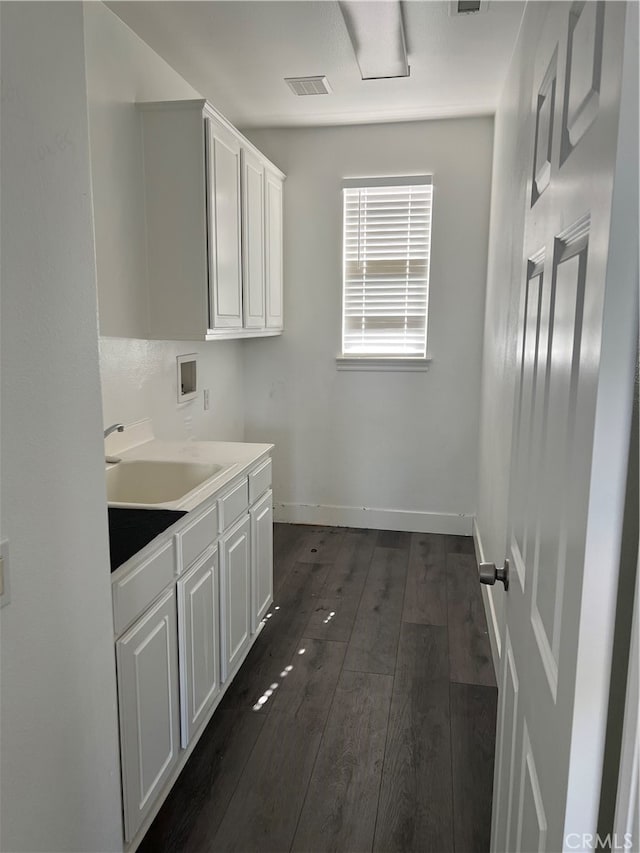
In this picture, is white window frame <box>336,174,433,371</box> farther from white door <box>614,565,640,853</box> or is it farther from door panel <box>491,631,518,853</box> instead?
white door <box>614,565,640,853</box>

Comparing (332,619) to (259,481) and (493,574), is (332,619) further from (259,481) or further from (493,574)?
(493,574)

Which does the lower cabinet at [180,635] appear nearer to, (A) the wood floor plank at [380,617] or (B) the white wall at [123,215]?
(A) the wood floor plank at [380,617]

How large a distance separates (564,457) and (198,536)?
1506 mm

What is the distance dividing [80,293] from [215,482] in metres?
1.13

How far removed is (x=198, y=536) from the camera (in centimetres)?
206

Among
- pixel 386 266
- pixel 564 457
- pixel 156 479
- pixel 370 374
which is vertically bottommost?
pixel 156 479

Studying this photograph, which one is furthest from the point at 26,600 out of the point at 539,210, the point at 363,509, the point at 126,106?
the point at 363,509

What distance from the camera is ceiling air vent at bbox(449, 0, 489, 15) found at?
2.30 m

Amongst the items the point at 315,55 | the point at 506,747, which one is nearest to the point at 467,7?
the point at 315,55

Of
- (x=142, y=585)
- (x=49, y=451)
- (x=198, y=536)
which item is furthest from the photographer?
(x=198, y=536)

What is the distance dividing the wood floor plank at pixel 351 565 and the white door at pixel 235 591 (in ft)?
2.81

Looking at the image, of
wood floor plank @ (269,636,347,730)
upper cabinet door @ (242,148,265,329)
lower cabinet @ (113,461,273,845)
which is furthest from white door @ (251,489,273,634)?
upper cabinet door @ (242,148,265,329)

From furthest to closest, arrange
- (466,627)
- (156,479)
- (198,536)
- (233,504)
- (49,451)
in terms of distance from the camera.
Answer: (466,627) < (156,479) < (233,504) < (198,536) < (49,451)

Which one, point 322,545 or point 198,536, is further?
point 322,545
